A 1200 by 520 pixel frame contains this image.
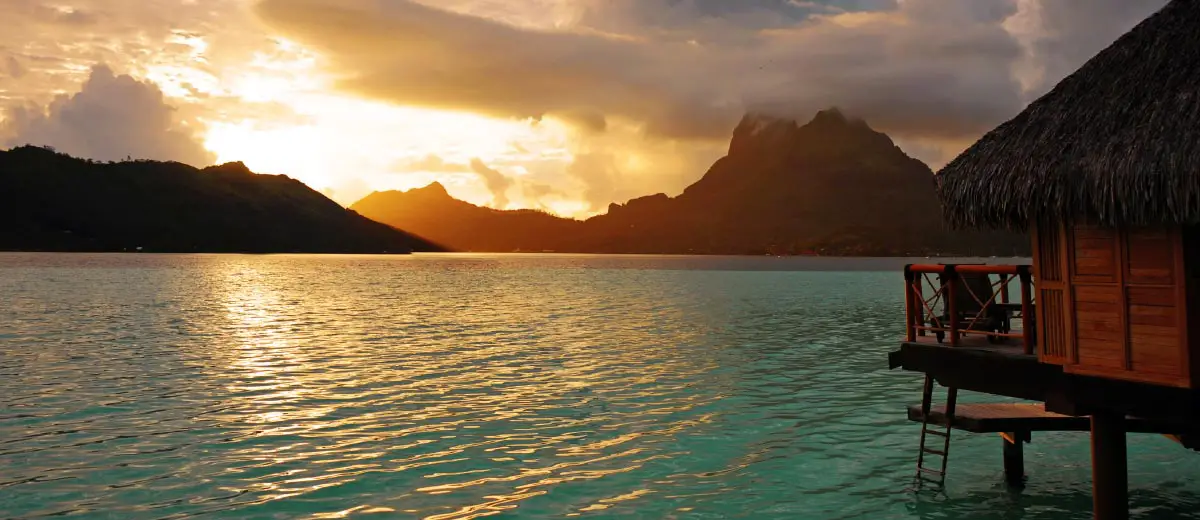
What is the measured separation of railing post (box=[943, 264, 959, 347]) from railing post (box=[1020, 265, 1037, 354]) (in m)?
0.96

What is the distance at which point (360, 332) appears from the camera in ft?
133

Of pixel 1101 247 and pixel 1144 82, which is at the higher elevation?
pixel 1144 82

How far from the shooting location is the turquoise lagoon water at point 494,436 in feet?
41.9

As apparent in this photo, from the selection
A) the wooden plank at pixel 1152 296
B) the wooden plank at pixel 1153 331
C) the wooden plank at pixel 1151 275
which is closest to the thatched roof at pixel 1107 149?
the wooden plank at pixel 1151 275

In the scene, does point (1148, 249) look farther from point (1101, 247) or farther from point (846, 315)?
point (846, 315)

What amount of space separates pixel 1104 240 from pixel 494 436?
11694 millimetres

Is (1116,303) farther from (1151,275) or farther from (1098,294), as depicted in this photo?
(1151,275)

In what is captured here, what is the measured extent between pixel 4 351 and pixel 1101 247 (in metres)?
36.0

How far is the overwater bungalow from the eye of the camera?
31.7ft

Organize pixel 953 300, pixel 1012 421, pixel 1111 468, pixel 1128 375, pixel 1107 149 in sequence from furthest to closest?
pixel 1012 421
pixel 953 300
pixel 1111 468
pixel 1107 149
pixel 1128 375

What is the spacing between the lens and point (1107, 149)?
10.3m

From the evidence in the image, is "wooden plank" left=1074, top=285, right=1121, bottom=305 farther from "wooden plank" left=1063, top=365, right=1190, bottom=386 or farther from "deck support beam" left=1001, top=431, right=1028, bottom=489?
"deck support beam" left=1001, top=431, right=1028, bottom=489

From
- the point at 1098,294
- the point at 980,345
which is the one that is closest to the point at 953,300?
the point at 980,345

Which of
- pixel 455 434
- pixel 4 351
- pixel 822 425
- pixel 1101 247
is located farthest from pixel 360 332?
pixel 1101 247
